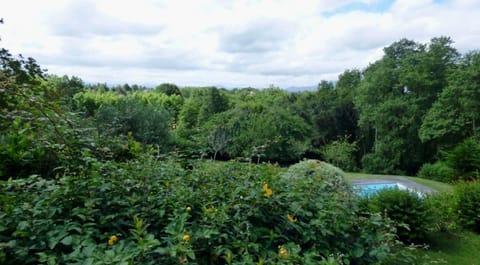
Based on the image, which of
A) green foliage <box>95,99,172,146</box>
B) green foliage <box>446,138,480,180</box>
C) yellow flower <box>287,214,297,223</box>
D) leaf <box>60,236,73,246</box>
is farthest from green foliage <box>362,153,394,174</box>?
leaf <box>60,236,73,246</box>

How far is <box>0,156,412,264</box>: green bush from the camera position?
105 cm

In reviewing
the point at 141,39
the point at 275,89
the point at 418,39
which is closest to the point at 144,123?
the point at 141,39

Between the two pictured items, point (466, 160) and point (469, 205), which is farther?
point (466, 160)

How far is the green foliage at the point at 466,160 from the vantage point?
7758 millimetres

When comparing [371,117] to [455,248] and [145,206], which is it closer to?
[455,248]

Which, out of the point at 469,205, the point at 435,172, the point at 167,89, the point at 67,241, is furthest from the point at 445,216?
the point at 167,89

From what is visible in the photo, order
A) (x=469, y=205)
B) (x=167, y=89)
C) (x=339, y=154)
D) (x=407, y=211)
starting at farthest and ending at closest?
(x=167, y=89) < (x=339, y=154) < (x=469, y=205) < (x=407, y=211)

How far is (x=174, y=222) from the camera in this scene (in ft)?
3.91

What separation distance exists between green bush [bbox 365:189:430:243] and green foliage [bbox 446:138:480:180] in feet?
15.3

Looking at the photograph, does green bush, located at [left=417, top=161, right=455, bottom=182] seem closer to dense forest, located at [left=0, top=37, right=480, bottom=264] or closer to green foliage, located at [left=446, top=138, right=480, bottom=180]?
green foliage, located at [left=446, top=138, right=480, bottom=180]

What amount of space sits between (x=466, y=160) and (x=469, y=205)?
13.0 ft

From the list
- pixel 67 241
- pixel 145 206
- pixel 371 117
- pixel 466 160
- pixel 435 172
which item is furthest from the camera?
pixel 371 117

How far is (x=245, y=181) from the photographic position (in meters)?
1.62

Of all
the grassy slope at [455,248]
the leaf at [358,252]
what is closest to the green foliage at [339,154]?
the grassy slope at [455,248]
